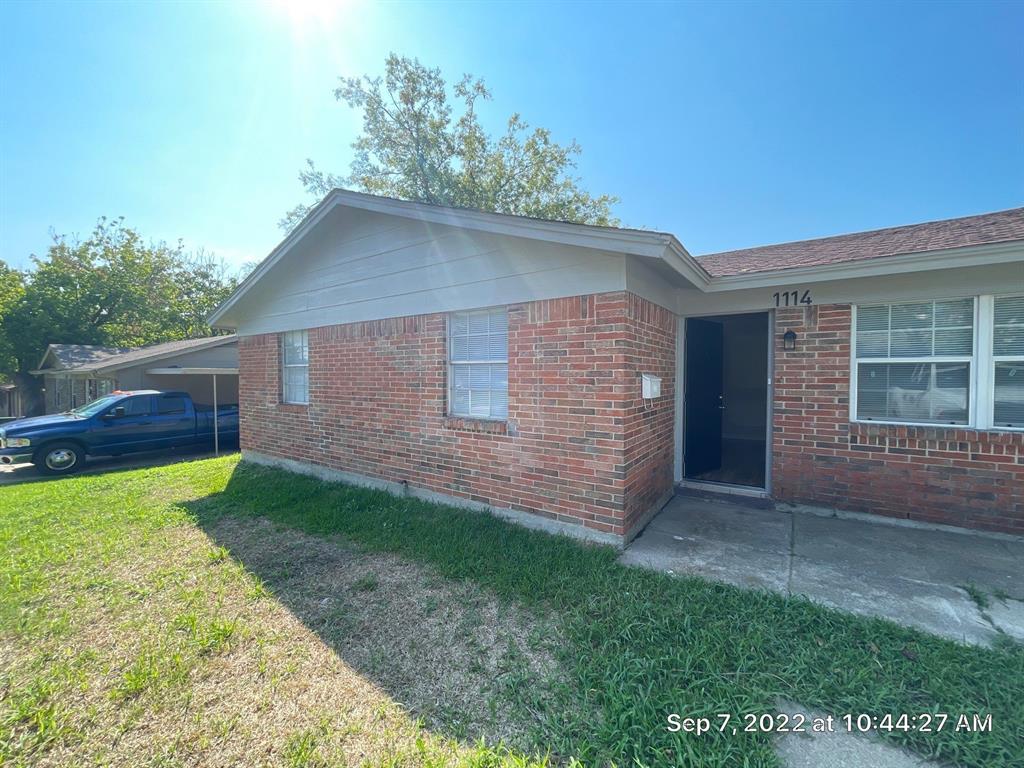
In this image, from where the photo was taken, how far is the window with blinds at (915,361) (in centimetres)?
443

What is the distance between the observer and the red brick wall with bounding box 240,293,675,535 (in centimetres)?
420

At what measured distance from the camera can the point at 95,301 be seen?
22.6 m

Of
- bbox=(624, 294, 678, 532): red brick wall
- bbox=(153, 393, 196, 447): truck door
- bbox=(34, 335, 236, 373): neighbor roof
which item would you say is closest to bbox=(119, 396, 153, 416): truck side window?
bbox=(153, 393, 196, 447): truck door

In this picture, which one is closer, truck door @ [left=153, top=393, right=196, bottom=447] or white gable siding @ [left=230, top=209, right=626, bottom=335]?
white gable siding @ [left=230, top=209, right=626, bottom=335]

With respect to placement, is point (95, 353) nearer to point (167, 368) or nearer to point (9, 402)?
point (167, 368)

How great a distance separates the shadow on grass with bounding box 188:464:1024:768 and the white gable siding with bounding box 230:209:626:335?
9.18ft

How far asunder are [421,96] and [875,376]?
20.7 meters

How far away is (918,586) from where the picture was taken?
3.35 meters

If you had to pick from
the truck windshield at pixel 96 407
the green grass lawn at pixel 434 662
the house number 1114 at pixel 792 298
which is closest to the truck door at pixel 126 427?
the truck windshield at pixel 96 407

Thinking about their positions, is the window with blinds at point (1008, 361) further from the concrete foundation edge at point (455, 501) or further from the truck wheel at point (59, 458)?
the truck wheel at point (59, 458)

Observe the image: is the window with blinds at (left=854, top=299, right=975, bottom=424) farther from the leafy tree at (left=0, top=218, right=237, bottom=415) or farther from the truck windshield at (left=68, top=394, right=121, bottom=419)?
the leafy tree at (left=0, top=218, right=237, bottom=415)

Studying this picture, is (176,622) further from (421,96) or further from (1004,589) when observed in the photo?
(421,96)

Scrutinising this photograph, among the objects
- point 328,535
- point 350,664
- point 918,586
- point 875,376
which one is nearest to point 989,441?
point 875,376

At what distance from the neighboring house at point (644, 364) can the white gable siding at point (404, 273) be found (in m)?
0.03
